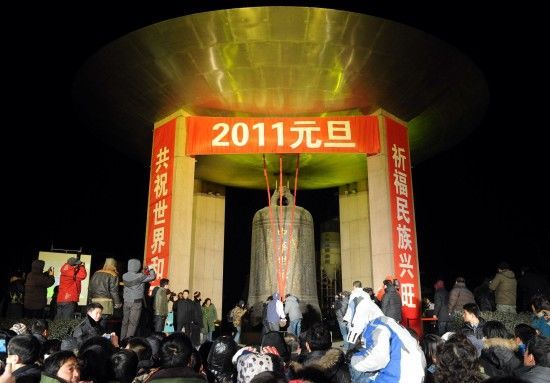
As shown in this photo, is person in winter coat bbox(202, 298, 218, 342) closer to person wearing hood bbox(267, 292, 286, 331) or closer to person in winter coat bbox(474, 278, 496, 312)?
person wearing hood bbox(267, 292, 286, 331)

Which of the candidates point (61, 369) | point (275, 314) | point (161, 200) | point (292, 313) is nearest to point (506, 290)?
point (292, 313)

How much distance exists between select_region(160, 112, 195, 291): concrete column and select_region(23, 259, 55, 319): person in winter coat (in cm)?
365

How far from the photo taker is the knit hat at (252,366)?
355cm

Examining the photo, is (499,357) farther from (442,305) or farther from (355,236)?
(355,236)

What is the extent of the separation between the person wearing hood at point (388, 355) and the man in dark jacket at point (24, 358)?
2.73m

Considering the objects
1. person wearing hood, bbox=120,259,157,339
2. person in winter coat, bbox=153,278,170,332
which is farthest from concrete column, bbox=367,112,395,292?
person wearing hood, bbox=120,259,157,339

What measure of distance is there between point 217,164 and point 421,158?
8.17 m

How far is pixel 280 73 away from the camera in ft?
45.7

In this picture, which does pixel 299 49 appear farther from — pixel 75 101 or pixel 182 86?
pixel 75 101

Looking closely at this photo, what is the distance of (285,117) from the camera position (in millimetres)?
15648

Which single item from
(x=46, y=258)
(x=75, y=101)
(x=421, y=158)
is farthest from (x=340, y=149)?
(x=46, y=258)

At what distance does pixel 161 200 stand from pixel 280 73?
5.28 m

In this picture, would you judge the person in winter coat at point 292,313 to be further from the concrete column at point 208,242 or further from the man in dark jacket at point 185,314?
the concrete column at point 208,242

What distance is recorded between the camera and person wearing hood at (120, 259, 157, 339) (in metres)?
9.41
